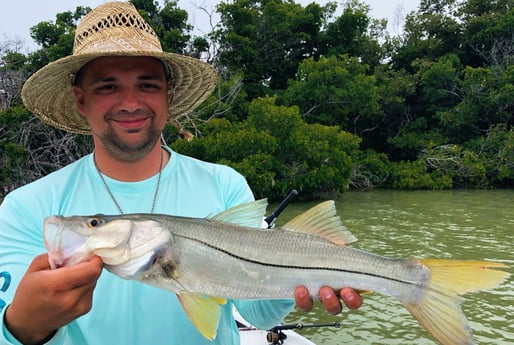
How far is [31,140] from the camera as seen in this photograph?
20.0 m

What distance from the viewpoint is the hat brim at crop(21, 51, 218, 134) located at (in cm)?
232

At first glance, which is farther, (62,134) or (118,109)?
(62,134)

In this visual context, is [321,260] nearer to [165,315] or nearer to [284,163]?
[165,315]

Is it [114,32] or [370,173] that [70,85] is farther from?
[370,173]

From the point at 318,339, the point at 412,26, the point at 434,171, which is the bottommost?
the point at 318,339

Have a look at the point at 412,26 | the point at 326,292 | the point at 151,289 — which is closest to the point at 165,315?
the point at 151,289

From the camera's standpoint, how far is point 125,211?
209cm

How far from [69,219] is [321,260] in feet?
2.88

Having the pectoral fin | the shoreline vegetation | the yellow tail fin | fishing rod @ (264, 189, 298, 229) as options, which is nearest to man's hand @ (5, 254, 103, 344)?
the pectoral fin

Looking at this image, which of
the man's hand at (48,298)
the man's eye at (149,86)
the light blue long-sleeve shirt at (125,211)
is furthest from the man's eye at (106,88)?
the man's hand at (48,298)

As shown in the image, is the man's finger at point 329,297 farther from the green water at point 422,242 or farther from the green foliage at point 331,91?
the green foliage at point 331,91

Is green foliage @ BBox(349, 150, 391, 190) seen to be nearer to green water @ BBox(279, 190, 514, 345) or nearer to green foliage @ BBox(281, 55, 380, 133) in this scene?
green water @ BBox(279, 190, 514, 345)

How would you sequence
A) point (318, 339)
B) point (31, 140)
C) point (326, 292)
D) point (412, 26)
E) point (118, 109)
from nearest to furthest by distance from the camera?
point (326, 292), point (118, 109), point (318, 339), point (31, 140), point (412, 26)

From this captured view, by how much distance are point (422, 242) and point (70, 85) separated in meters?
11.1
